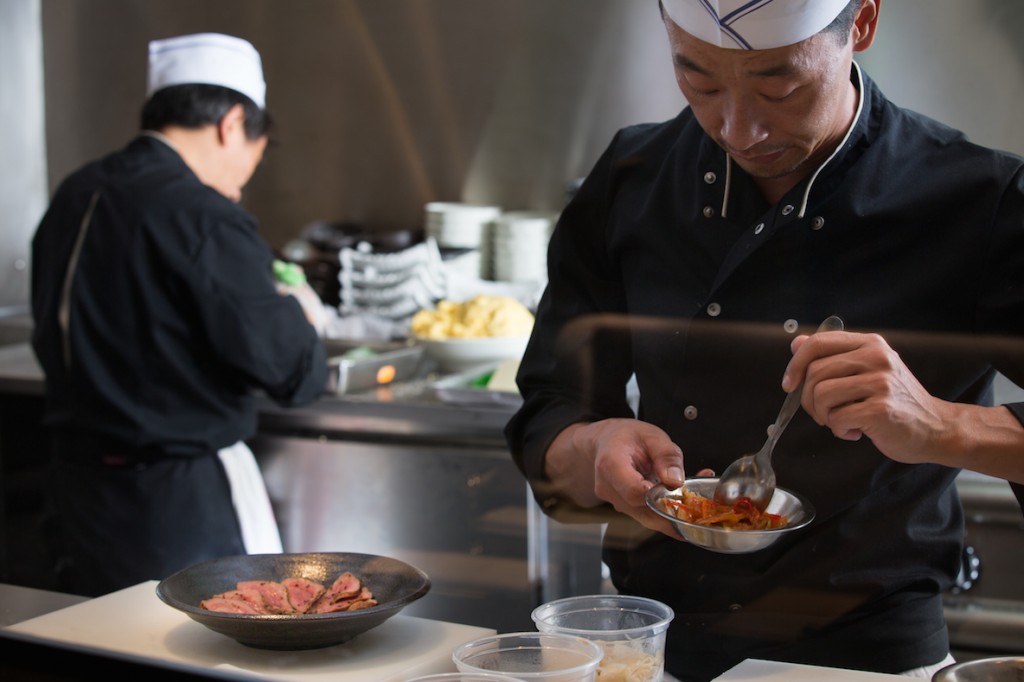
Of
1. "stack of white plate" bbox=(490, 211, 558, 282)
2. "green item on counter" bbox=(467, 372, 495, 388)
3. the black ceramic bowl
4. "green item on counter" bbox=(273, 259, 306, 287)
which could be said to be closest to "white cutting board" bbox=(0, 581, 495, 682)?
the black ceramic bowl

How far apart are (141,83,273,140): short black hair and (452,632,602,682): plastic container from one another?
1350 mm

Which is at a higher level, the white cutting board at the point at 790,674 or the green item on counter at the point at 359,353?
the green item on counter at the point at 359,353

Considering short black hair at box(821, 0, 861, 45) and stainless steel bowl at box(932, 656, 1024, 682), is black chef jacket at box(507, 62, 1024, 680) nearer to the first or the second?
short black hair at box(821, 0, 861, 45)

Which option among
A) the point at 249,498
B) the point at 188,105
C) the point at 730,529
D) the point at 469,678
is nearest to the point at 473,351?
the point at 249,498

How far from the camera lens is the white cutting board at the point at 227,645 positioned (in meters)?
0.94

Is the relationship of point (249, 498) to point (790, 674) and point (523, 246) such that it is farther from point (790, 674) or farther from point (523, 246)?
point (790, 674)

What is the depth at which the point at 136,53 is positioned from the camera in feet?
8.73

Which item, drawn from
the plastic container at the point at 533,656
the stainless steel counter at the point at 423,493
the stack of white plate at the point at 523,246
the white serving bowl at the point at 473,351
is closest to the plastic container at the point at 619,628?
the plastic container at the point at 533,656

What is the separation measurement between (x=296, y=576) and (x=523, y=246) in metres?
1.40

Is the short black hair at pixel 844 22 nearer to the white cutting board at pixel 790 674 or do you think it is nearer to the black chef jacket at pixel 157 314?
the white cutting board at pixel 790 674

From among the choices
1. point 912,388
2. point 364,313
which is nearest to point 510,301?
point 364,313

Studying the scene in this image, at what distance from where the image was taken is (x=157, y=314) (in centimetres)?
184

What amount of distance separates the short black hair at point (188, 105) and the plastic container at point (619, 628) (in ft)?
4.34

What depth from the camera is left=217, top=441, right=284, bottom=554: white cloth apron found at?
1.93 m
